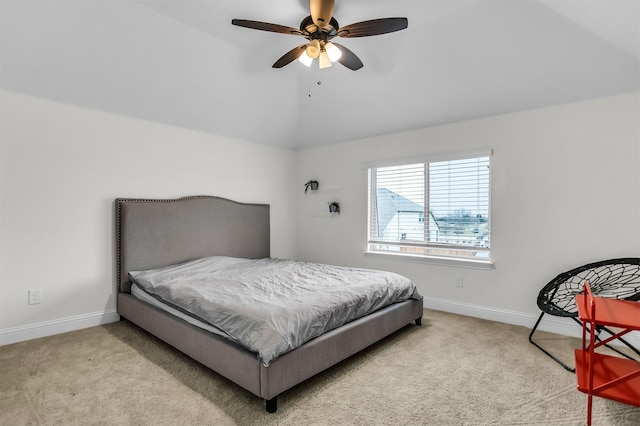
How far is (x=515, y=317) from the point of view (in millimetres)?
3363

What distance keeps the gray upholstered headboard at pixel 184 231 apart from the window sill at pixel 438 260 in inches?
65.1

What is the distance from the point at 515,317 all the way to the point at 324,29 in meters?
3.22

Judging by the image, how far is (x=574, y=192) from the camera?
3086 mm

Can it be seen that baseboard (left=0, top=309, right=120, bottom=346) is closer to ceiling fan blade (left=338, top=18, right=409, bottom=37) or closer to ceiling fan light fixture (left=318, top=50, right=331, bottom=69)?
ceiling fan light fixture (left=318, top=50, right=331, bottom=69)

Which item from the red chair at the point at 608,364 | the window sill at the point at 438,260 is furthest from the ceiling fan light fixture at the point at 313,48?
the window sill at the point at 438,260

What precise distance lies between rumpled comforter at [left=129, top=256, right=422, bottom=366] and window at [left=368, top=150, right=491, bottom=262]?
3.23 feet

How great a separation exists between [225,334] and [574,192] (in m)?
3.27

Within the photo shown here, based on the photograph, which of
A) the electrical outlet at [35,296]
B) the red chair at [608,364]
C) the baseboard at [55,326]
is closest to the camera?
the red chair at [608,364]

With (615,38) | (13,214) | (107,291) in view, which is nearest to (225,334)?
(107,291)

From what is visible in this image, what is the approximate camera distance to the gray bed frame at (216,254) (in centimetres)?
200

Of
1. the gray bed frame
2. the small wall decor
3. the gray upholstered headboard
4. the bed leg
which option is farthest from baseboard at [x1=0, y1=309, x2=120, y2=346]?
the small wall decor

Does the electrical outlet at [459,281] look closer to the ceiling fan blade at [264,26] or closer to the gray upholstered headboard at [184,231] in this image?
the gray upholstered headboard at [184,231]

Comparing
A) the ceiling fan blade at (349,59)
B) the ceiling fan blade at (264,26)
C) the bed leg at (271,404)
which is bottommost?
the bed leg at (271,404)

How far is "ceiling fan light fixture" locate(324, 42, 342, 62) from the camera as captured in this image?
2.48m
